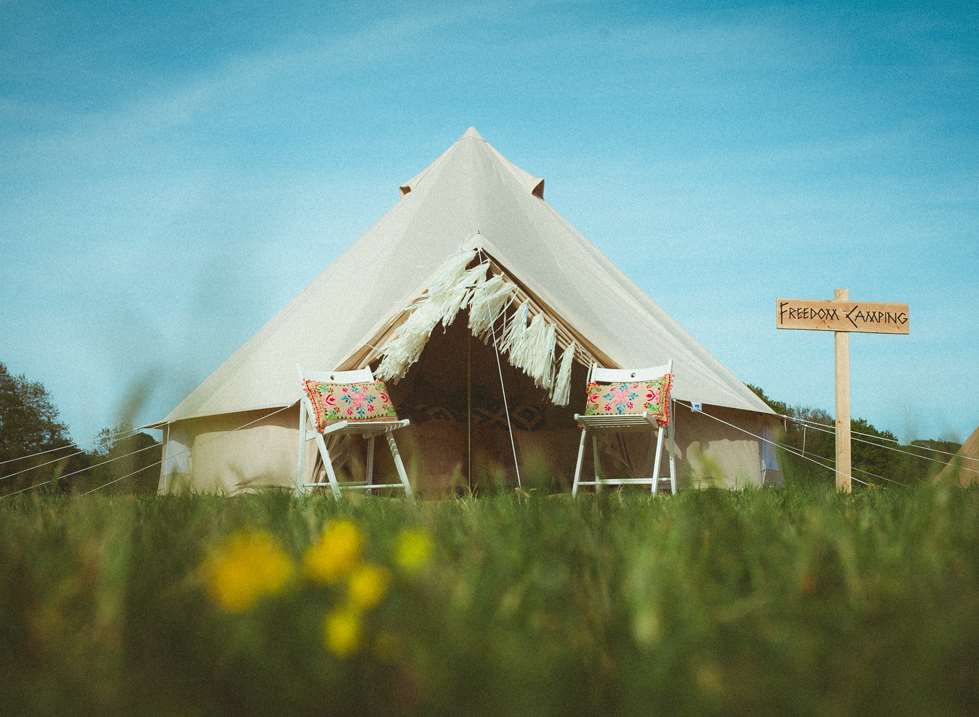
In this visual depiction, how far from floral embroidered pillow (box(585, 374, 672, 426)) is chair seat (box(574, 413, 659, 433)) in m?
0.04

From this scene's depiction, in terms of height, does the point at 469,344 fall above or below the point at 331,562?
above

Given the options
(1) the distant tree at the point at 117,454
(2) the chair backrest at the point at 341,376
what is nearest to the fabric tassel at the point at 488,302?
(2) the chair backrest at the point at 341,376

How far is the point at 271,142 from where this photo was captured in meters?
0.70

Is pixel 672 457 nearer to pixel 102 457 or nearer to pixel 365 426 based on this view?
pixel 365 426

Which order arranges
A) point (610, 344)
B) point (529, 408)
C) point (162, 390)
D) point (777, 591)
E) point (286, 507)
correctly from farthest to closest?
point (529, 408), point (610, 344), point (286, 507), point (777, 591), point (162, 390)

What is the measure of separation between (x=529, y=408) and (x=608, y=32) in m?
2.82

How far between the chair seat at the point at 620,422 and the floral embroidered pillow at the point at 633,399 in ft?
0.14

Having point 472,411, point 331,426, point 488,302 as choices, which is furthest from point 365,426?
point 472,411

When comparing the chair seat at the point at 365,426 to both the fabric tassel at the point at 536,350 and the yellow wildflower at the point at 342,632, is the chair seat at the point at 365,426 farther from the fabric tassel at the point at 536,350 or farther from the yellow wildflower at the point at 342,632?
the yellow wildflower at the point at 342,632

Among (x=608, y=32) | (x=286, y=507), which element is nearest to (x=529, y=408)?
(x=608, y=32)

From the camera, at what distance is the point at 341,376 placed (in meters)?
4.55

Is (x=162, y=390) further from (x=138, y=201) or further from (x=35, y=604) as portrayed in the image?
(x=35, y=604)

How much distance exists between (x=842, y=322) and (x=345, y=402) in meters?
3.37

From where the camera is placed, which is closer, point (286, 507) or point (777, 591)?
point (777, 591)
